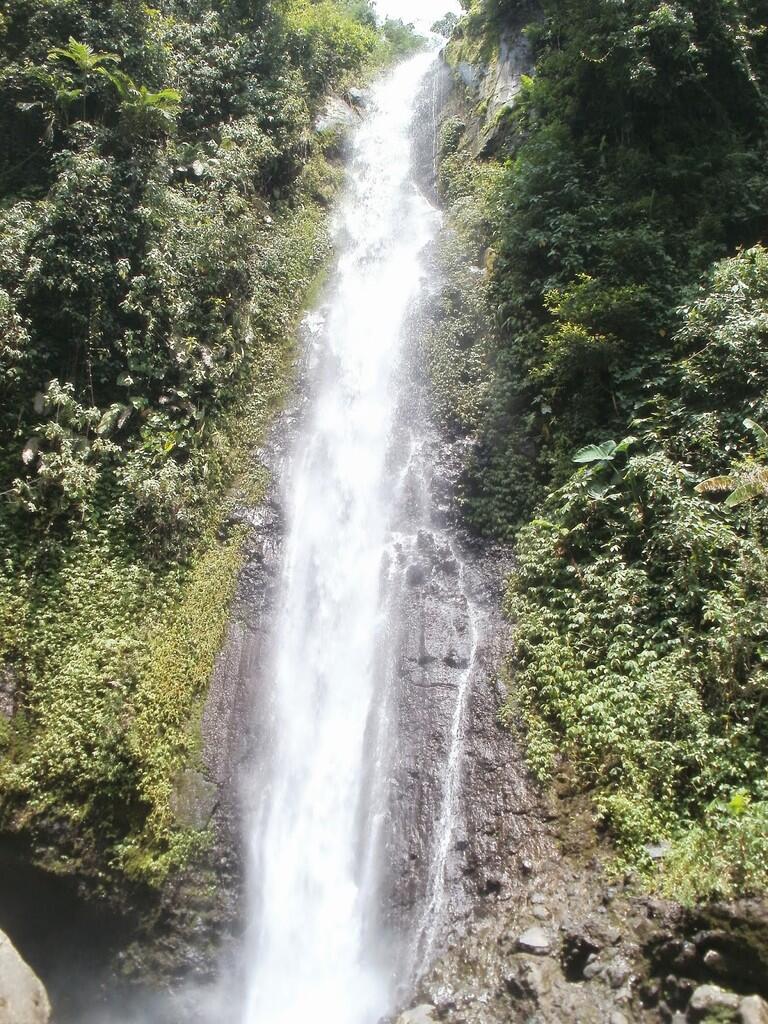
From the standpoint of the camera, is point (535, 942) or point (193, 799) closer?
point (535, 942)

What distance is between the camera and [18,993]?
6.72m

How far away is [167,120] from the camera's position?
1180 cm

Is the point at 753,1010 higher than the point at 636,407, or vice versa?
the point at 636,407

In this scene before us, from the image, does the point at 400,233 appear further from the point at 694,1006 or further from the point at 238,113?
the point at 694,1006

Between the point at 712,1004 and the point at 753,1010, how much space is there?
31cm

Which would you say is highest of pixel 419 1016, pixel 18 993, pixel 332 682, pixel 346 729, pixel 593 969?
pixel 332 682

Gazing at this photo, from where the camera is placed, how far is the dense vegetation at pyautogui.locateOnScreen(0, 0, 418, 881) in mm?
7922

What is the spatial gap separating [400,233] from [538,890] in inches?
564

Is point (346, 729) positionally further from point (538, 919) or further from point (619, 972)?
point (619, 972)

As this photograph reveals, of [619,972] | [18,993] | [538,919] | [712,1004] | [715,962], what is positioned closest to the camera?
[712,1004]

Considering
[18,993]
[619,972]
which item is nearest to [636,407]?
[619,972]

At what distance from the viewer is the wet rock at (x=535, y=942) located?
235 inches

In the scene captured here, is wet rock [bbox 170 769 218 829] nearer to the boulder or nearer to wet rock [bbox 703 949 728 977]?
the boulder

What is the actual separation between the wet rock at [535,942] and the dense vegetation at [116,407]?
12.2 ft
